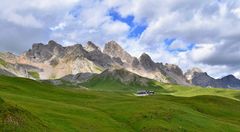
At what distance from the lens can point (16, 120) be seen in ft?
157

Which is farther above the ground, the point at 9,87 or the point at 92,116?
the point at 9,87

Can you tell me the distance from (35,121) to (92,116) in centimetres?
1852

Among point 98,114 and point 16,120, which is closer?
point 16,120

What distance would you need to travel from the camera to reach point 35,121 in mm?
50781

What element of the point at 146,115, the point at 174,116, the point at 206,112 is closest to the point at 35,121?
the point at 146,115

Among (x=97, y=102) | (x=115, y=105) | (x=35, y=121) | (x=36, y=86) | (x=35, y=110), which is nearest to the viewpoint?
(x=35, y=121)

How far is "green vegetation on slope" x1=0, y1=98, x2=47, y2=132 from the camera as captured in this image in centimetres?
4619

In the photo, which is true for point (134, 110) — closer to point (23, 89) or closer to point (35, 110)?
point (35, 110)

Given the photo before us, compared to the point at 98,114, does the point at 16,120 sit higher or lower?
lower

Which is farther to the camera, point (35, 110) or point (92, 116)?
point (92, 116)

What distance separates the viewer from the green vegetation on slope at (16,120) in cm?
4619

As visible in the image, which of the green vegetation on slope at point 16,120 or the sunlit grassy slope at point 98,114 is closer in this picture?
the green vegetation on slope at point 16,120

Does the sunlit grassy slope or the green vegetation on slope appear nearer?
the green vegetation on slope

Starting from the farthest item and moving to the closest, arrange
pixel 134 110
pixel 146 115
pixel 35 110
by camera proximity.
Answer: pixel 134 110 < pixel 146 115 < pixel 35 110
